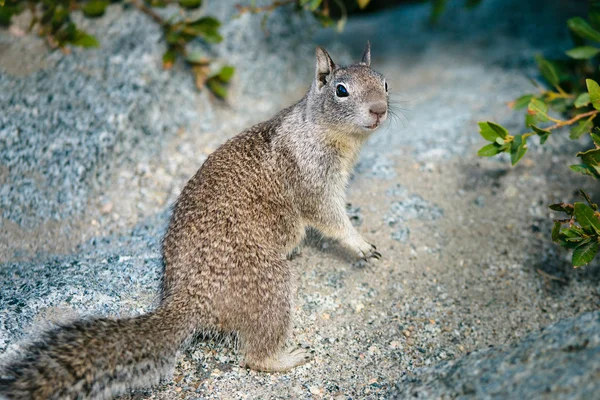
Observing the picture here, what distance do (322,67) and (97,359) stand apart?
9.33 feet

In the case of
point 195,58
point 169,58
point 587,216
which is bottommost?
point 587,216

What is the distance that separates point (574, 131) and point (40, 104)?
16.3 feet

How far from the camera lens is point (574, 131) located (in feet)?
16.8

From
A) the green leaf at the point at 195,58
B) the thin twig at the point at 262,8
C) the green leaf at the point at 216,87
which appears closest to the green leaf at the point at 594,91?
the thin twig at the point at 262,8

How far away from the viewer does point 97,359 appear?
3574mm

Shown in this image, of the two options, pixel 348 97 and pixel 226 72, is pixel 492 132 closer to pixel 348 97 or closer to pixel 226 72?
pixel 348 97

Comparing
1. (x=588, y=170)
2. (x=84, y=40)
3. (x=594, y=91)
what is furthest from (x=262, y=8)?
(x=588, y=170)

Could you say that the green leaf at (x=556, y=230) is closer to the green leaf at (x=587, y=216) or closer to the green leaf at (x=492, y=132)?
the green leaf at (x=587, y=216)

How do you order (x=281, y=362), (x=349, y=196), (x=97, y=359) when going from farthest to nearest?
(x=349, y=196), (x=281, y=362), (x=97, y=359)

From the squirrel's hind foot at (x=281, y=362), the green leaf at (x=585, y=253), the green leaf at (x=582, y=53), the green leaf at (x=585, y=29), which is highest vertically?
the green leaf at (x=585, y=29)

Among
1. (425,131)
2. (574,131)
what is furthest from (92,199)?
(574,131)

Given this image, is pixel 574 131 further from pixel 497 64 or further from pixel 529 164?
pixel 497 64

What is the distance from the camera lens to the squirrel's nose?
461 cm

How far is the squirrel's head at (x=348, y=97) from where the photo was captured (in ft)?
15.3
